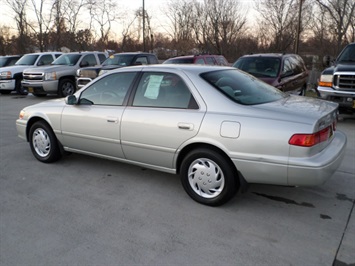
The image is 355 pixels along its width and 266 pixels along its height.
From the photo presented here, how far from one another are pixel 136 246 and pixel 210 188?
42.0 inches

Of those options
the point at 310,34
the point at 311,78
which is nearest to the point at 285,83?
the point at 311,78

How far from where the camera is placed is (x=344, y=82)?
24.4 ft

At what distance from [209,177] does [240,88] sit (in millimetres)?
1126

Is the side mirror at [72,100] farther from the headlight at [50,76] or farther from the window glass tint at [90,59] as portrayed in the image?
the window glass tint at [90,59]

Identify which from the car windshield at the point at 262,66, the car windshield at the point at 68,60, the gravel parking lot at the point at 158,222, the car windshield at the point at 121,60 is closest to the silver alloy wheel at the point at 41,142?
the gravel parking lot at the point at 158,222

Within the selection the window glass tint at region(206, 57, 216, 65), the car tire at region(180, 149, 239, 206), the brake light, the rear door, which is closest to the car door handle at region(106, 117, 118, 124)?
the rear door

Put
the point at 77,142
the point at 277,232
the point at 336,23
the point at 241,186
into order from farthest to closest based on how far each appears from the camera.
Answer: the point at 336,23 < the point at 77,142 < the point at 241,186 < the point at 277,232

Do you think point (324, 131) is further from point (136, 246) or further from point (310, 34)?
point (310, 34)

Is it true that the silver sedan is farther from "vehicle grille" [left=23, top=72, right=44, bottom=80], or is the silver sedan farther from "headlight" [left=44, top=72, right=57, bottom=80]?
"vehicle grille" [left=23, top=72, right=44, bottom=80]

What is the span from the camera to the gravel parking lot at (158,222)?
2.77 m

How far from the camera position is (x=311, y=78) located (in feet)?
51.8

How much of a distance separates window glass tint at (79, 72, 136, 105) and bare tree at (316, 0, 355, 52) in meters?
20.2

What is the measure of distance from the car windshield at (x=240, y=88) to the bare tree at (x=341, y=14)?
1950 centimetres

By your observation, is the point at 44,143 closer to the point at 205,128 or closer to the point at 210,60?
the point at 205,128
